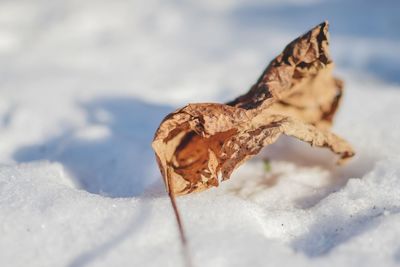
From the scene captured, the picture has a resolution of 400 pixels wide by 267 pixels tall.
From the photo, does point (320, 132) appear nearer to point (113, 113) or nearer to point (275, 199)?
point (275, 199)

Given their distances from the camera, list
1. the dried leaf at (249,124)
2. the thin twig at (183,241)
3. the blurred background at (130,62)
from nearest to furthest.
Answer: the thin twig at (183,241)
the dried leaf at (249,124)
the blurred background at (130,62)

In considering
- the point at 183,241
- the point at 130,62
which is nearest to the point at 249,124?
the point at 183,241

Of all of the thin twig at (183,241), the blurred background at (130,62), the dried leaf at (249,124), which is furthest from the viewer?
the blurred background at (130,62)

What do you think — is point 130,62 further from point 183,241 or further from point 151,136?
point 183,241

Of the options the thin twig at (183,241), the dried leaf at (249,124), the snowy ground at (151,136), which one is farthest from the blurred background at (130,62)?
the thin twig at (183,241)

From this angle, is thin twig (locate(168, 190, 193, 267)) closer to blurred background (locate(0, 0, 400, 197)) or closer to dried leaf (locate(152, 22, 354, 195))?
dried leaf (locate(152, 22, 354, 195))

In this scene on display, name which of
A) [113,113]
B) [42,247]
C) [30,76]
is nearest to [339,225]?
[42,247]

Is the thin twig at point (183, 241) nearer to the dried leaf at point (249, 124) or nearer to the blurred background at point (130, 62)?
the dried leaf at point (249, 124)
